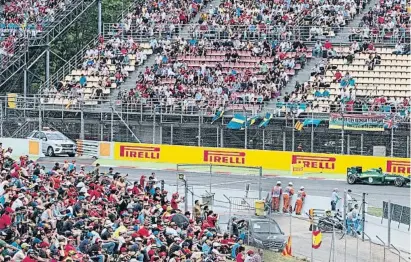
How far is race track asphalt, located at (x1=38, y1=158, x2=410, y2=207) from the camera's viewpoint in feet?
137

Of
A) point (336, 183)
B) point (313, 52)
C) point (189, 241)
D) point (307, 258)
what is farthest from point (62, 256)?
point (313, 52)

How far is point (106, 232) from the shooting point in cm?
2720

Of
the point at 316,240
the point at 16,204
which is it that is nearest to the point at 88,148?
the point at 316,240

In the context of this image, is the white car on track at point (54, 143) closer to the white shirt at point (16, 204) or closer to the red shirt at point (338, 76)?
the red shirt at point (338, 76)

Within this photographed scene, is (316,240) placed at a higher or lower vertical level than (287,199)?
lower

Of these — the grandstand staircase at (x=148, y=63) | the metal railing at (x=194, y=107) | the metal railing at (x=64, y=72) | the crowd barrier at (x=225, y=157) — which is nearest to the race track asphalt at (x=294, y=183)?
the crowd barrier at (x=225, y=157)

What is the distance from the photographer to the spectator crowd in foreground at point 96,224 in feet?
82.3

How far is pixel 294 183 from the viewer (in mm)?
45281

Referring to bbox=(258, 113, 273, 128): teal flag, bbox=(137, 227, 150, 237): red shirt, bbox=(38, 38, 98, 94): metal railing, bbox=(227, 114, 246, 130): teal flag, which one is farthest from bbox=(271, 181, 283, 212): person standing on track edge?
bbox=(38, 38, 98, 94): metal railing

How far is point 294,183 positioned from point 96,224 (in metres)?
18.8

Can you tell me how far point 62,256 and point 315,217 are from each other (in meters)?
14.1

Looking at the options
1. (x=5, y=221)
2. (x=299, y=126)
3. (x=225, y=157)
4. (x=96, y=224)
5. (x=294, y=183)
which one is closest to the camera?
(x=5, y=221)

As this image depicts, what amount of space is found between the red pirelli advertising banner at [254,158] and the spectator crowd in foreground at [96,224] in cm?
1282

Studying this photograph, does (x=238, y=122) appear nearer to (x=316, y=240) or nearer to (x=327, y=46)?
(x=327, y=46)
